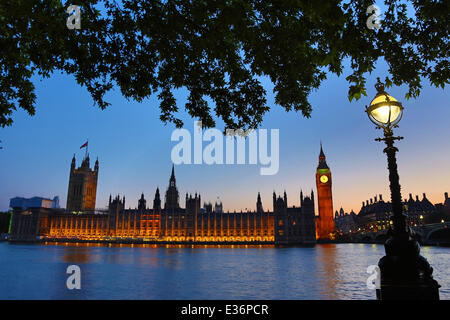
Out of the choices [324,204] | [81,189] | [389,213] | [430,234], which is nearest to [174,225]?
[81,189]

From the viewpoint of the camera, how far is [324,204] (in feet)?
444

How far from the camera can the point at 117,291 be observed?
1908 cm

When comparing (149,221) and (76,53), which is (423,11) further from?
(149,221)

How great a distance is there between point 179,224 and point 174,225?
6.98 feet

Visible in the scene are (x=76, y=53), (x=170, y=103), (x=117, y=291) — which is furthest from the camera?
(x=117, y=291)

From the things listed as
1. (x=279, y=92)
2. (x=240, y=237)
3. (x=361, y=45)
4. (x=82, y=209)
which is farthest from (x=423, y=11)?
(x=82, y=209)

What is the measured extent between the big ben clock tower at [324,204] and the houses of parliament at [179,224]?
0.43 meters

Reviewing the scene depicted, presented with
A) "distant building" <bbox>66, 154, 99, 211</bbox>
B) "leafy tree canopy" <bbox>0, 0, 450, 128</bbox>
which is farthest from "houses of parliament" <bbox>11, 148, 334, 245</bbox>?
"leafy tree canopy" <bbox>0, 0, 450, 128</bbox>

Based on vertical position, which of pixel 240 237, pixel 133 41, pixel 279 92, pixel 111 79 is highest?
pixel 133 41

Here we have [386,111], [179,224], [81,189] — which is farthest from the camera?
[81,189]

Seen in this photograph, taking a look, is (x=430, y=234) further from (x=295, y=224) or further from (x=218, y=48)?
(x=218, y=48)

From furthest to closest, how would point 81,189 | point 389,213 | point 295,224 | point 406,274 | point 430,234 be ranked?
point 81,189 → point 389,213 → point 295,224 → point 430,234 → point 406,274

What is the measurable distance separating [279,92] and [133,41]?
3.16 m

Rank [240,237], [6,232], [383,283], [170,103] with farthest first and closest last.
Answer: [6,232] → [240,237] → [170,103] → [383,283]
